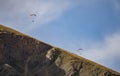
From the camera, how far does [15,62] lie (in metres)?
170

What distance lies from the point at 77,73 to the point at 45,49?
17.2 metres

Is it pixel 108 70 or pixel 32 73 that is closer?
pixel 32 73

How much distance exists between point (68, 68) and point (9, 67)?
83.6 feet

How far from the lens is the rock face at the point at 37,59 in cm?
16838

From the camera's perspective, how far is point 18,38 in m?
173

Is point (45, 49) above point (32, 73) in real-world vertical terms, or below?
above

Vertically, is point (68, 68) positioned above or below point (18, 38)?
below

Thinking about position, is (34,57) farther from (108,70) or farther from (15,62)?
(108,70)

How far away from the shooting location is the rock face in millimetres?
168375

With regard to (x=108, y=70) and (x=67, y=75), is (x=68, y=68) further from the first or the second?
(x=108, y=70)

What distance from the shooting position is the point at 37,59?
17250 cm

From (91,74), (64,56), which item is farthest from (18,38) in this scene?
(91,74)

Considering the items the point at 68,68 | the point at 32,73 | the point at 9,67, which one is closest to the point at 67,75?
the point at 68,68

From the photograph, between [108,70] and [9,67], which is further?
[108,70]
